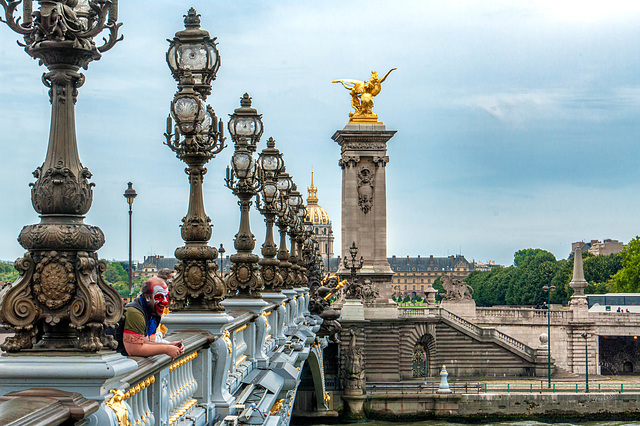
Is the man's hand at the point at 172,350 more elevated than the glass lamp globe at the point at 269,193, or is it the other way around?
the glass lamp globe at the point at 269,193

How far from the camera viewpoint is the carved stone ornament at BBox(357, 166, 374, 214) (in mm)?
79875

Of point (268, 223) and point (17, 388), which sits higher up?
point (268, 223)

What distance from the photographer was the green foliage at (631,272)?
108 meters

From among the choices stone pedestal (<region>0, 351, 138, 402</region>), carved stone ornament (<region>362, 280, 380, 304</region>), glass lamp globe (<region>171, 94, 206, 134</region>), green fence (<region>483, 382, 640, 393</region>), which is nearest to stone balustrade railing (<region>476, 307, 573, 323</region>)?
green fence (<region>483, 382, 640, 393</region>)

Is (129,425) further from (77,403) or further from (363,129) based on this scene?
(363,129)

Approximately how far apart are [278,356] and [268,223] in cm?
463

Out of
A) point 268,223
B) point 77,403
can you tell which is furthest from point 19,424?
point 268,223

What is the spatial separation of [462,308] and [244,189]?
68.9 meters

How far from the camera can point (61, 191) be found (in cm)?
643

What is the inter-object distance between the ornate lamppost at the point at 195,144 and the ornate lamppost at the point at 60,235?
5171mm

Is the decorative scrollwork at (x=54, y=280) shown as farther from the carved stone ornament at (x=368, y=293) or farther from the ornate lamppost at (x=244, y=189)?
the carved stone ornament at (x=368, y=293)

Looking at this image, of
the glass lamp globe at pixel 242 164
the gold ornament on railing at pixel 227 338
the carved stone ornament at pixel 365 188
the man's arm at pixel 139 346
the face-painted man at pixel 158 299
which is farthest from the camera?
the carved stone ornament at pixel 365 188

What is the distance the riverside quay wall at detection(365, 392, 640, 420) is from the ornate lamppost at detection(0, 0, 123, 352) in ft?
181

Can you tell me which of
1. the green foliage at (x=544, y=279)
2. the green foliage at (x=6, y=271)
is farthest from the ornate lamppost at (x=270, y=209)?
the green foliage at (x=544, y=279)
